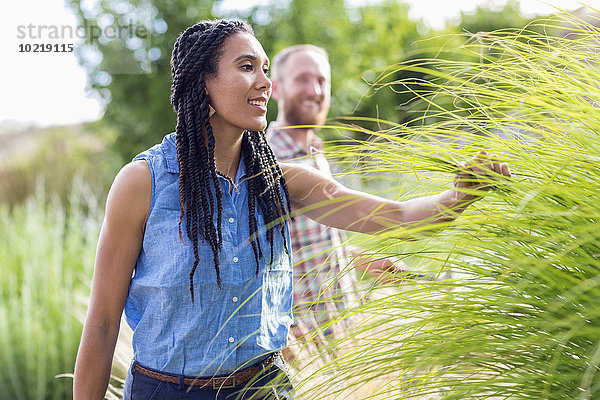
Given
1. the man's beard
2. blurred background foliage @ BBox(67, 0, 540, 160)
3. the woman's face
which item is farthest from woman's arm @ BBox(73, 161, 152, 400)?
blurred background foliage @ BBox(67, 0, 540, 160)

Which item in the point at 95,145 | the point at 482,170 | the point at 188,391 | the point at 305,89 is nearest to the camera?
the point at 482,170

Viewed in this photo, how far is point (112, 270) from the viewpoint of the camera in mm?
1615

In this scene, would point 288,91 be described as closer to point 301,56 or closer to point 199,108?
point 301,56

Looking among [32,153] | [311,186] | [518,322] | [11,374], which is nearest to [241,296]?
[311,186]

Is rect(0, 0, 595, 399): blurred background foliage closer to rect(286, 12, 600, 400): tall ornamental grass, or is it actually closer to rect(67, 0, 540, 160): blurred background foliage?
rect(67, 0, 540, 160): blurred background foliage

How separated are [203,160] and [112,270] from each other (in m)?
0.38

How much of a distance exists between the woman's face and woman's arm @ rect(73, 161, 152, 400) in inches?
10.6

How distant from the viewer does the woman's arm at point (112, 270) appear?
161 centimetres

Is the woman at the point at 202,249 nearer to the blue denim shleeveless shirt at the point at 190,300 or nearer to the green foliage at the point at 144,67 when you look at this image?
the blue denim shleeveless shirt at the point at 190,300

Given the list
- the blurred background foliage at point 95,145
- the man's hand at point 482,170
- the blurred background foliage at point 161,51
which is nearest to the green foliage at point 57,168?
the blurred background foliage at point 95,145

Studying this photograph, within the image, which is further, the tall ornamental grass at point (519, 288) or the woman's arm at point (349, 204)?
the woman's arm at point (349, 204)

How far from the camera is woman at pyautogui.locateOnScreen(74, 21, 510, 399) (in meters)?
1.61

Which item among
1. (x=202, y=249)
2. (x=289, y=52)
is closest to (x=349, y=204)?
(x=202, y=249)

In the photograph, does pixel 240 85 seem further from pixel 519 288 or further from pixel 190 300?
pixel 519 288
